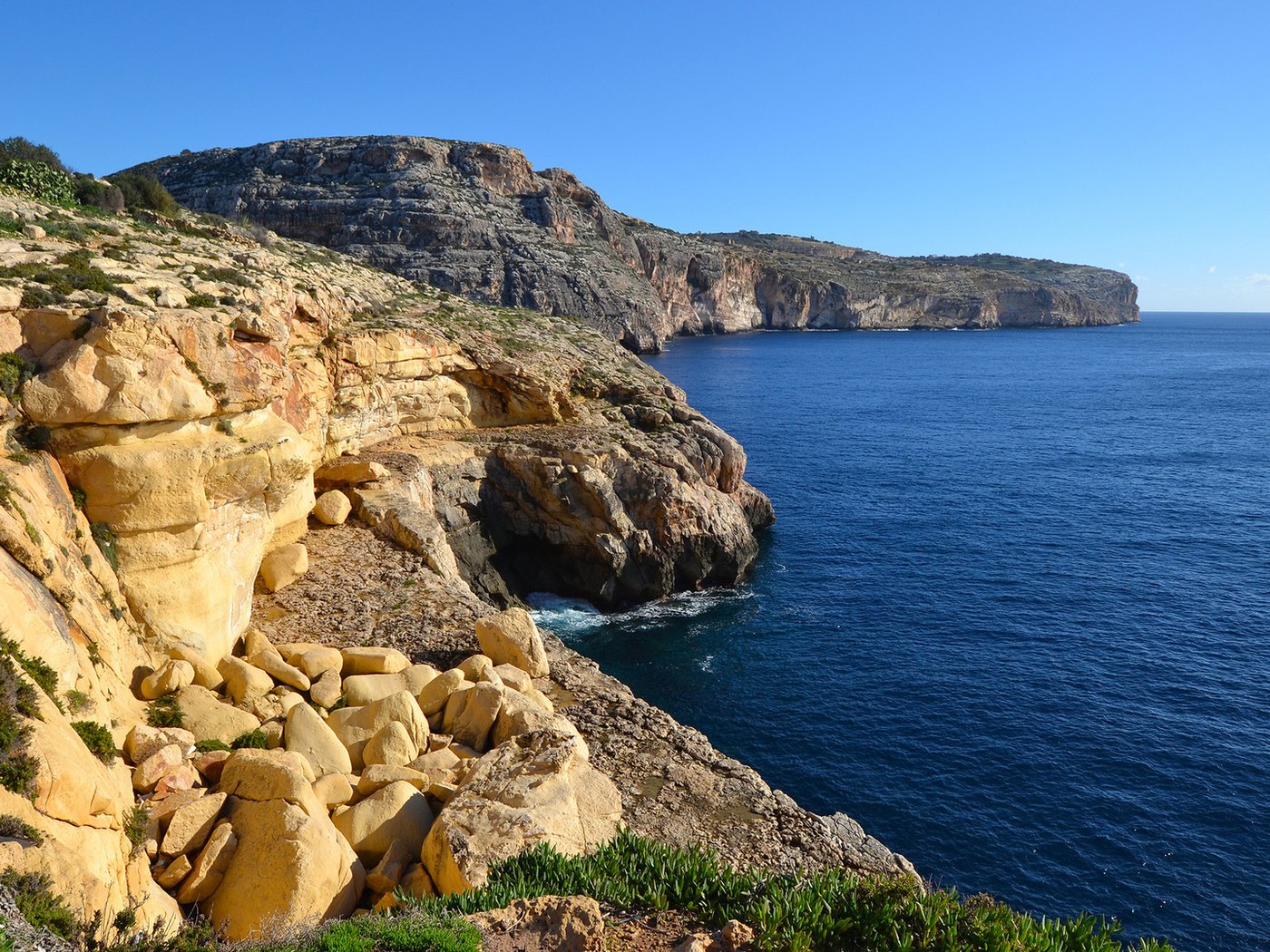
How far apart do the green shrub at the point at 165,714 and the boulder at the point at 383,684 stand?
3714 mm

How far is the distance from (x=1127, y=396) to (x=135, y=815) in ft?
383

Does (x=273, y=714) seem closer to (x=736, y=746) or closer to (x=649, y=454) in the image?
(x=736, y=746)

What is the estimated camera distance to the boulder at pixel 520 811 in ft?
42.8

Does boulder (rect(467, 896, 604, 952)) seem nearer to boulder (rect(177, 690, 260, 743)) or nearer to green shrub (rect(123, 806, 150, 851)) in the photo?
green shrub (rect(123, 806, 150, 851))

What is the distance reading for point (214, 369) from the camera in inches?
784

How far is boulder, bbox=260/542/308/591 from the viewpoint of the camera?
2506 centimetres

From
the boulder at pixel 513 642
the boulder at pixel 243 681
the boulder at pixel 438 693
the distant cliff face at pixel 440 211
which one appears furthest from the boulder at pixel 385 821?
the distant cliff face at pixel 440 211

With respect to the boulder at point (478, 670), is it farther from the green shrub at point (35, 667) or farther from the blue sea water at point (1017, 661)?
the blue sea water at point (1017, 661)

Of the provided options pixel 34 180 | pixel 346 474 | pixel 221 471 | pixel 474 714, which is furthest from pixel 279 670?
pixel 34 180

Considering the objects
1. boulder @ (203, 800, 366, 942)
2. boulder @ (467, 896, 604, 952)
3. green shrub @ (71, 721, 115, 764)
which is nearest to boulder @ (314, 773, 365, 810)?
boulder @ (203, 800, 366, 942)

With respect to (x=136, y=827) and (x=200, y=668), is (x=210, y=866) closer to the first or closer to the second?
(x=136, y=827)

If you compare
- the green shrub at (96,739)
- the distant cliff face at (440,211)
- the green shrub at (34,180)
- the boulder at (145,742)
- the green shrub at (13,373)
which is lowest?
the boulder at (145,742)

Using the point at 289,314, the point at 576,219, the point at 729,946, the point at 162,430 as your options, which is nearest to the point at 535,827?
the point at 729,946

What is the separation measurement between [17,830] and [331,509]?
21504mm
